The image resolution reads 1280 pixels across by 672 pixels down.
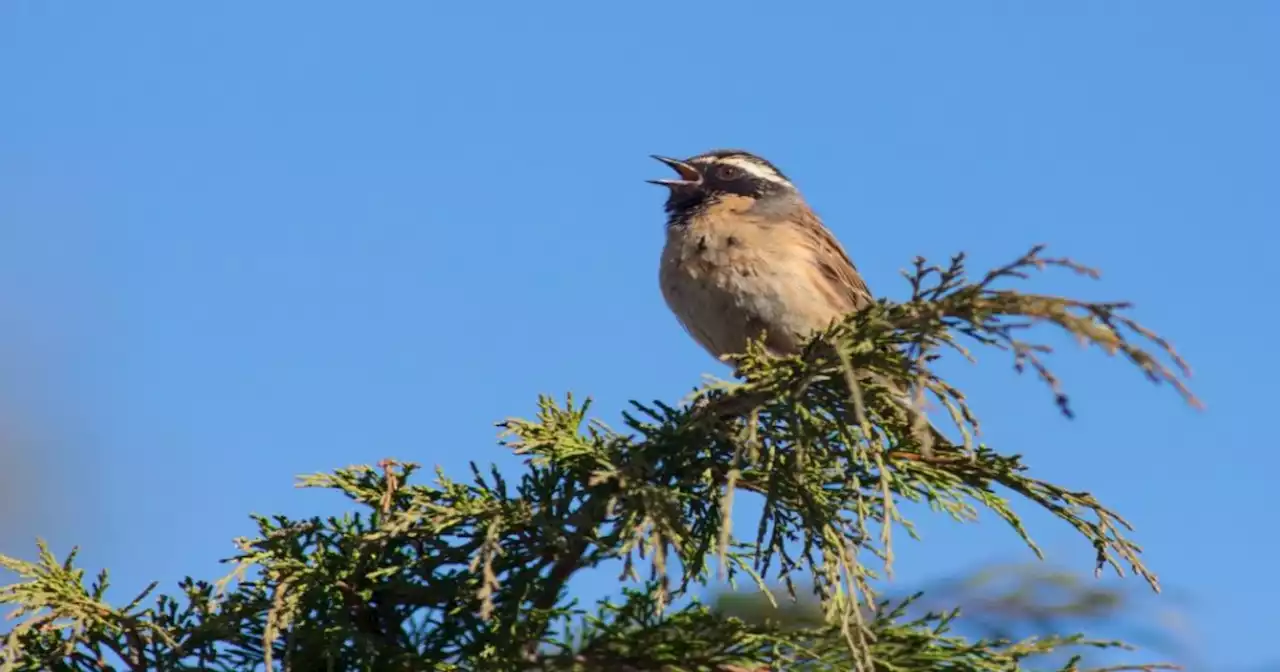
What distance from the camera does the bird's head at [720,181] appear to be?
734 cm

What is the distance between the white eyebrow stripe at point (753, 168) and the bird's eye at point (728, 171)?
0.10 feet

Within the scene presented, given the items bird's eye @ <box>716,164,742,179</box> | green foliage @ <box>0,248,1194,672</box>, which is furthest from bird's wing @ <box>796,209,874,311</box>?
green foliage @ <box>0,248,1194,672</box>

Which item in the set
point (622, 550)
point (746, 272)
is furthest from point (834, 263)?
point (622, 550)

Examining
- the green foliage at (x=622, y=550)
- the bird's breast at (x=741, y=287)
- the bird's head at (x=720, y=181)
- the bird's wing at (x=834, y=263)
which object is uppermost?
the bird's head at (x=720, y=181)

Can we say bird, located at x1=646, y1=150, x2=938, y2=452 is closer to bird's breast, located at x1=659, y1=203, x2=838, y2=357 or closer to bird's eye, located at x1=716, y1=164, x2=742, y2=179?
bird's breast, located at x1=659, y1=203, x2=838, y2=357

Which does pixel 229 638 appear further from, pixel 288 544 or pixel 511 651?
pixel 511 651

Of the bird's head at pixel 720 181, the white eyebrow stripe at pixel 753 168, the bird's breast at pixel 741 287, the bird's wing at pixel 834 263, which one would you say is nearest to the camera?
the bird's breast at pixel 741 287

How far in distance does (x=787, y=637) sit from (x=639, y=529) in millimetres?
538

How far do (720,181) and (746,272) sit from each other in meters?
1.22

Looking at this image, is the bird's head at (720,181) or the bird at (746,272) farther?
the bird's head at (720,181)

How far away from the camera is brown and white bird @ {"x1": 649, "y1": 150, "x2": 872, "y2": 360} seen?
20.8 feet

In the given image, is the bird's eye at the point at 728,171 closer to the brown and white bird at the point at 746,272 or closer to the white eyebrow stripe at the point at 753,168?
the white eyebrow stripe at the point at 753,168

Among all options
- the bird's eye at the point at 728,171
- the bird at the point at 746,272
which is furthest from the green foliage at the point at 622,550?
the bird's eye at the point at 728,171

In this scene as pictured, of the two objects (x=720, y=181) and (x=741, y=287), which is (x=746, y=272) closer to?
(x=741, y=287)
